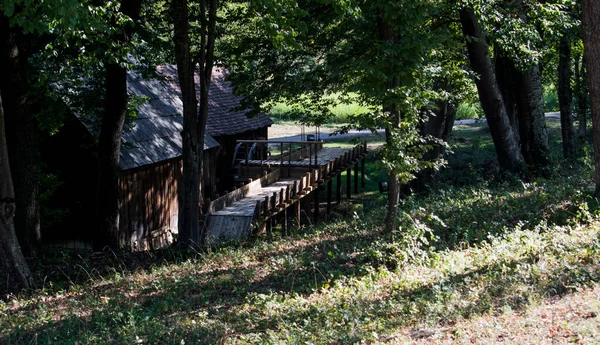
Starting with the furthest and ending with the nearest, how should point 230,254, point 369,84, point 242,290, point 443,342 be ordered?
point 230,254 < point 369,84 < point 242,290 < point 443,342

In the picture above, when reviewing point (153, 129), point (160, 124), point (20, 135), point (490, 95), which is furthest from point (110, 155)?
point (490, 95)

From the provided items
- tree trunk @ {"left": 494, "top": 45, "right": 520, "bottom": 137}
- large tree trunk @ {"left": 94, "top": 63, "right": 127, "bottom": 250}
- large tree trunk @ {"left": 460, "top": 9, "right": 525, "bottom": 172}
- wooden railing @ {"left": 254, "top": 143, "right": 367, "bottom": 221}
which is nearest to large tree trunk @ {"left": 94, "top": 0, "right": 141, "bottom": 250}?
large tree trunk @ {"left": 94, "top": 63, "right": 127, "bottom": 250}

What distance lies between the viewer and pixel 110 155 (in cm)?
1469

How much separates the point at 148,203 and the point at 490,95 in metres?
11.0

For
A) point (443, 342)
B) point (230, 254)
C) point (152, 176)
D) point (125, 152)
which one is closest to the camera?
point (443, 342)

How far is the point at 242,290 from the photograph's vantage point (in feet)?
31.2

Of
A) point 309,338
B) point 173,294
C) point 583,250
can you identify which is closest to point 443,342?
point 309,338

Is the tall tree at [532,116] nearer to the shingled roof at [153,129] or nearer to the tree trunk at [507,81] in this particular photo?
the tree trunk at [507,81]

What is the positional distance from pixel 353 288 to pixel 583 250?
127 inches

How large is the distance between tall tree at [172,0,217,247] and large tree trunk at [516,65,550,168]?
31.4ft

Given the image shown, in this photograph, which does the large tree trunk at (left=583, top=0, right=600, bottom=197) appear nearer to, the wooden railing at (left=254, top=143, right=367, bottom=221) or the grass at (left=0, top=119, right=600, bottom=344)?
the grass at (left=0, top=119, right=600, bottom=344)

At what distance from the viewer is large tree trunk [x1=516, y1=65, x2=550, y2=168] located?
1811 cm

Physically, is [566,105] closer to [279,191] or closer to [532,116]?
[532,116]

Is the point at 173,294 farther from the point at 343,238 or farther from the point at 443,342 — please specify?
the point at 443,342
